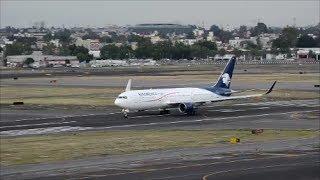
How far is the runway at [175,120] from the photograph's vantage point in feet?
258

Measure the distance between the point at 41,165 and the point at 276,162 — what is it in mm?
14706

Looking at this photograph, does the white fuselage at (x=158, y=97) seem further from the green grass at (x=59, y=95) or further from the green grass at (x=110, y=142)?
the green grass at (x=59, y=95)

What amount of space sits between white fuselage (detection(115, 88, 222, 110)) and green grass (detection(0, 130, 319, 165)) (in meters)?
17.6

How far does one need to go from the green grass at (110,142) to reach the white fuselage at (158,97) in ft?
57.6

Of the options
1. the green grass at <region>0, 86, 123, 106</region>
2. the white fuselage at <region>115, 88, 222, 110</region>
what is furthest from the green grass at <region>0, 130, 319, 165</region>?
the green grass at <region>0, 86, 123, 106</region>

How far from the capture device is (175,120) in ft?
283

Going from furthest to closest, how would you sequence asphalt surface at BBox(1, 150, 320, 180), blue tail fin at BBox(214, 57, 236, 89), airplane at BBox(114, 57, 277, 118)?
blue tail fin at BBox(214, 57, 236, 89) < airplane at BBox(114, 57, 277, 118) < asphalt surface at BBox(1, 150, 320, 180)

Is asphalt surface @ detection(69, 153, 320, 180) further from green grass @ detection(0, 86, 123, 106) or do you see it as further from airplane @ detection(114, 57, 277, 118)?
green grass @ detection(0, 86, 123, 106)

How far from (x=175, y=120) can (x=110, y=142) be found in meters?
22.0

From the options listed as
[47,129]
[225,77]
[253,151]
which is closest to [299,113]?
[225,77]

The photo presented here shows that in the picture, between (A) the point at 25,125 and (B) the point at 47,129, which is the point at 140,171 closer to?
(B) the point at 47,129

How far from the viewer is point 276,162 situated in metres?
51.8

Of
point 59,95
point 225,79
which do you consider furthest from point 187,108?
point 59,95

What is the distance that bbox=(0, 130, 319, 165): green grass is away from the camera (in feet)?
190
